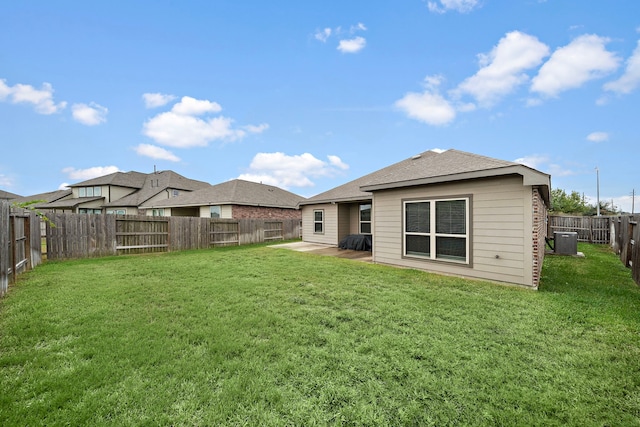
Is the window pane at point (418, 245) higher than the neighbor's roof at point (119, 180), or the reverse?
the neighbor's roof at point (119, 180)

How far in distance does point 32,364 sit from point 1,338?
1.21 meters

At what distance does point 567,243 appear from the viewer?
35.4 feet

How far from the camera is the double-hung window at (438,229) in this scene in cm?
690

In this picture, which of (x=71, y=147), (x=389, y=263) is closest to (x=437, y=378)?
(x=389, y=263)

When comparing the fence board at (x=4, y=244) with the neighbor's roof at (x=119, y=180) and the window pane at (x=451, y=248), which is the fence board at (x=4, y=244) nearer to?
the window pane at (x=451, y=248)

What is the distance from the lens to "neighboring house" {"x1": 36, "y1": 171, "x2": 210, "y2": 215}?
2723 centimetres

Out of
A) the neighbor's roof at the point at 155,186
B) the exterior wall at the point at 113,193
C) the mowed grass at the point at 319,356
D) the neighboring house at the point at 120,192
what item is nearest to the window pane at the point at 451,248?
the mowed grass at the point at 319,356

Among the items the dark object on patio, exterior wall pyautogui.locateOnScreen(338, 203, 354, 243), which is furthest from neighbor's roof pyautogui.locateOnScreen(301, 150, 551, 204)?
exterior wall pyautogui.locateOnScreen(338, 203, 354, 243)

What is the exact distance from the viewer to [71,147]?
1628cm

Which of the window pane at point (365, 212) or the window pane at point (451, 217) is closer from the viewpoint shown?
the window pane at point (451, 217)

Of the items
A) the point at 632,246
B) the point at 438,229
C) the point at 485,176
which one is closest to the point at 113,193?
the point at 438,229

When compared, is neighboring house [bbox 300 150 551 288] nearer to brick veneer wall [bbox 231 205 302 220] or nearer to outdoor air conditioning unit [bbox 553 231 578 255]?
outdoor air conditioning unit [bbox 553 231 578 255]

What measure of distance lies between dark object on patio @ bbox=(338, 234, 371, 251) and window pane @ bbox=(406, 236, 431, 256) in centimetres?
426

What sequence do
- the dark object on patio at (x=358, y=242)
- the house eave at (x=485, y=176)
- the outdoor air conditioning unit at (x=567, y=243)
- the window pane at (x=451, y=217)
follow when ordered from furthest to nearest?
1. the dark object on patio at (x=358, y=242)
2. the outdoor air conditioning unit at (x=567, y=243)
3. the window pane at (x=451, y=217)
4. the house eave at (x=485, y=176)
